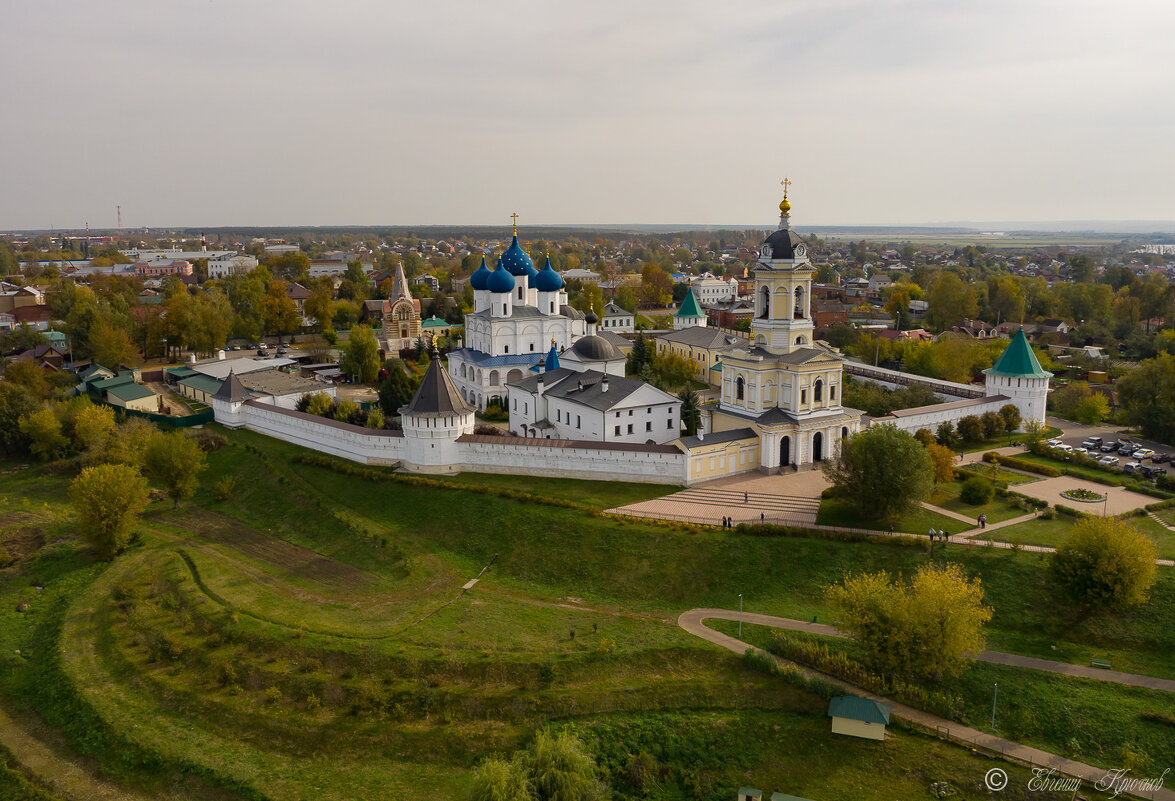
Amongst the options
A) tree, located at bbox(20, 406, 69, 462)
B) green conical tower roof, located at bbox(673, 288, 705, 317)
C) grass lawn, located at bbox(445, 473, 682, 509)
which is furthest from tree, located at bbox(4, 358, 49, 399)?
green conical tower roof, located at bbox(673, 288, 705, 317)

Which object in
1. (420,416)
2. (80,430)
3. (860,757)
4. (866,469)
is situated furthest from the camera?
(80,430)

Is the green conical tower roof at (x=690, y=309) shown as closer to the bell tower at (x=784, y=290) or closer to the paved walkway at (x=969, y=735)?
the bell tower at (x=784, y=290)

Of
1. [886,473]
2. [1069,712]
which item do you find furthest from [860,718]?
[886,473]

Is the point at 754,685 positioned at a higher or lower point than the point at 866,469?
lower

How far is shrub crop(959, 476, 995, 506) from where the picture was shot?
25.6 metres

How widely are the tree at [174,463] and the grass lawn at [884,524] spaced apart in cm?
2322

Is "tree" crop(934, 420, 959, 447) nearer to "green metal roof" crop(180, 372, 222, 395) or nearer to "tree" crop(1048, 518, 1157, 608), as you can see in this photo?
"tree" crop(1048, 518, 1157, 608)

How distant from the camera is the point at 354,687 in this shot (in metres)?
18.4

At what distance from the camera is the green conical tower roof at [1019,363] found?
3456cm

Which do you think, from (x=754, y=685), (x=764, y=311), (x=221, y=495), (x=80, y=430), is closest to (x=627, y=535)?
(x=754, y=685)

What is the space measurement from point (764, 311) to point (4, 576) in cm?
2768

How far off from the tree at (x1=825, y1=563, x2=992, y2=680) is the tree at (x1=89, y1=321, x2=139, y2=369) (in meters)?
47.5

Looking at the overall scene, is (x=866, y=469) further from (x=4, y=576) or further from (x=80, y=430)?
(x=80, y=430)

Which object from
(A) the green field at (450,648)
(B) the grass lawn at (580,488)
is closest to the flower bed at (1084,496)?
(A) the green field at (450,648)
